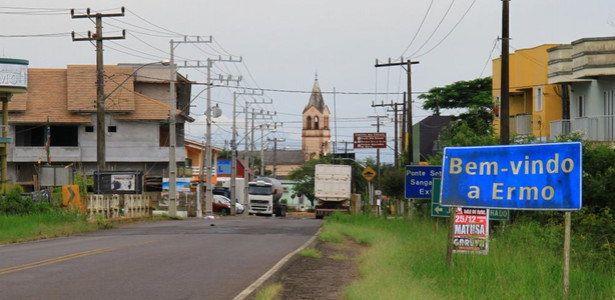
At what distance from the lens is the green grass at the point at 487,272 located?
1333cm

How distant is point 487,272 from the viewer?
15.4 meters

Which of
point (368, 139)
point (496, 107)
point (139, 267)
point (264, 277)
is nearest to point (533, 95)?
point (496, 107)

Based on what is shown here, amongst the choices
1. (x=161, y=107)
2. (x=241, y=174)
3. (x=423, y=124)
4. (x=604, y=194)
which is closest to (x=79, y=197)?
(x=604, y=194)

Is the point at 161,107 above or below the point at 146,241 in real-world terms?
above

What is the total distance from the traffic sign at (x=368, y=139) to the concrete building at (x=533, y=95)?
4900 cm

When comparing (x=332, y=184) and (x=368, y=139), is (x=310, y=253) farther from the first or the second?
(x=368, y=139)

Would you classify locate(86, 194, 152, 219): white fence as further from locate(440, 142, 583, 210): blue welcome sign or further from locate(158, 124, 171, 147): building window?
locate(440, 142, 583, 210): blue welcome sign

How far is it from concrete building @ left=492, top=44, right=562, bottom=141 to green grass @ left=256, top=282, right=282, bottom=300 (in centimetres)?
3007

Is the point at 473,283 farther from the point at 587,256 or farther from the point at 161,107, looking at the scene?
the point at 161,107

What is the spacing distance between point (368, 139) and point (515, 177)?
3520 inches

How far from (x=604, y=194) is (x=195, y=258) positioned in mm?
11601

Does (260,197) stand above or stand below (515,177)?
below

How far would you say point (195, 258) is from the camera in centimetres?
1975

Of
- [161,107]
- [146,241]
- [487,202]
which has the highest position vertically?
[161,107]
